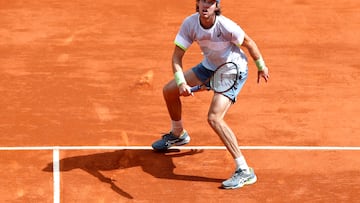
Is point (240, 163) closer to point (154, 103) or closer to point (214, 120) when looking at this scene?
point (214, 120)

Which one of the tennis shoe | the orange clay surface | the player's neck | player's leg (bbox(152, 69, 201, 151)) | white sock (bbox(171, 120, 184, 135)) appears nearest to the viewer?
the player's neck

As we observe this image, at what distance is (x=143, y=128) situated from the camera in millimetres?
13305

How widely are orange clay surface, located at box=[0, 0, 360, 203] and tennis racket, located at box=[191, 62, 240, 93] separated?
3.80 ft

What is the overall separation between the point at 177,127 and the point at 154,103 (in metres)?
1.54

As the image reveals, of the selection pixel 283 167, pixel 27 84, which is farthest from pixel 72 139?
pixel 283 167

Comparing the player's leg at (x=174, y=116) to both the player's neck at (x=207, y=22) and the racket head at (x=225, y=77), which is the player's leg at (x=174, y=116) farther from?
the player's neck at (x=207, y=22)

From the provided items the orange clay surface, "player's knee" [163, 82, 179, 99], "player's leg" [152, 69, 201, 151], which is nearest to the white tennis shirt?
"player's leg" [152, 69, 201, 151]

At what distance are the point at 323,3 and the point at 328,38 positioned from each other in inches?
67.9

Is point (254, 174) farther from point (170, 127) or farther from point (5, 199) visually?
point (5, 199)

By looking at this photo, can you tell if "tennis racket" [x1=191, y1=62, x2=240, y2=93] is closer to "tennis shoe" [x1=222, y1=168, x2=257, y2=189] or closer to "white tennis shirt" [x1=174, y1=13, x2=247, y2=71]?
"white tennis shirt" [x1=174, y1=13, x2=247, y2=71]

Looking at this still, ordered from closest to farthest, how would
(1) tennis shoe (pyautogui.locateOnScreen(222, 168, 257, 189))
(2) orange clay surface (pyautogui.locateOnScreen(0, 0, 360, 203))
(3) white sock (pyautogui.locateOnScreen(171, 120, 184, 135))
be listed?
(1) tennis shoe (pyautogui.locateOnScreen(222, 168, 257, 189)) → (2) orange clay surface (pyautogui.locateOnScreen(0, 0, 360, 203)) → (3) white sock (pyautogui.locateOnScreen(171, 120, 184, 135))

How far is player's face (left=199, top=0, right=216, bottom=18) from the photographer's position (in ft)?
36.8

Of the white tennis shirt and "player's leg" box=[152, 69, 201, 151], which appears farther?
"player's leg" box=[152, 69, 201, 151]

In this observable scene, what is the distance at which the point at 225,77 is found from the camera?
11.8 metres
